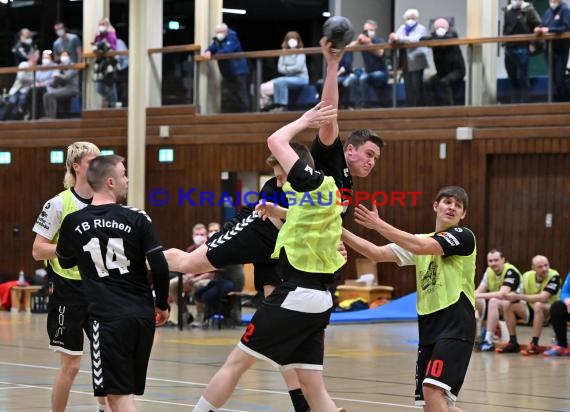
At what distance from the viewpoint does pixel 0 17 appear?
33562 mm

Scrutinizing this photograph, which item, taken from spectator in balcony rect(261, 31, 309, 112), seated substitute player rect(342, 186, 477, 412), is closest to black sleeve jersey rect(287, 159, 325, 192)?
seated substitute player rect(342, 186, 477, 412)

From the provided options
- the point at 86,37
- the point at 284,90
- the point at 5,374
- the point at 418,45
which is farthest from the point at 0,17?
the point at 5,374

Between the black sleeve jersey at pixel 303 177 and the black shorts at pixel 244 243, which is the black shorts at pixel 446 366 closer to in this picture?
the black sleeve jersey at pixel 303 177

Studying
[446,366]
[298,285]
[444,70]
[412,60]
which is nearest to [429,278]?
[446,366]

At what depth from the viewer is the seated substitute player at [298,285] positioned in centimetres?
663

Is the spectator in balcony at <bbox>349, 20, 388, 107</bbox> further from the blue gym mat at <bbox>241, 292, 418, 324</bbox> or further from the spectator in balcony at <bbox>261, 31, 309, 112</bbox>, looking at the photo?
the blue gym mat at <bbox>241, 292, 418, 324</bbox>

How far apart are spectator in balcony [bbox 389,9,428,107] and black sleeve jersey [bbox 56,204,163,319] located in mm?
14725

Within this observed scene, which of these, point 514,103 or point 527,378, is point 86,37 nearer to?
point 514,103

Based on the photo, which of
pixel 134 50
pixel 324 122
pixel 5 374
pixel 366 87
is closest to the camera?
pixel 324 122

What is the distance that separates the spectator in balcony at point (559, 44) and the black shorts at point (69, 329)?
13.3m

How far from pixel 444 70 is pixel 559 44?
2.12 m

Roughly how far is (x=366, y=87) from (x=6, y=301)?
7.98 metres

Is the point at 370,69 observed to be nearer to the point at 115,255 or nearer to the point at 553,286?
the point at 553,286

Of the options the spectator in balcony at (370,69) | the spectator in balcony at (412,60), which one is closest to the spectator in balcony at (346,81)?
the spectator in balcony at (370,69)
